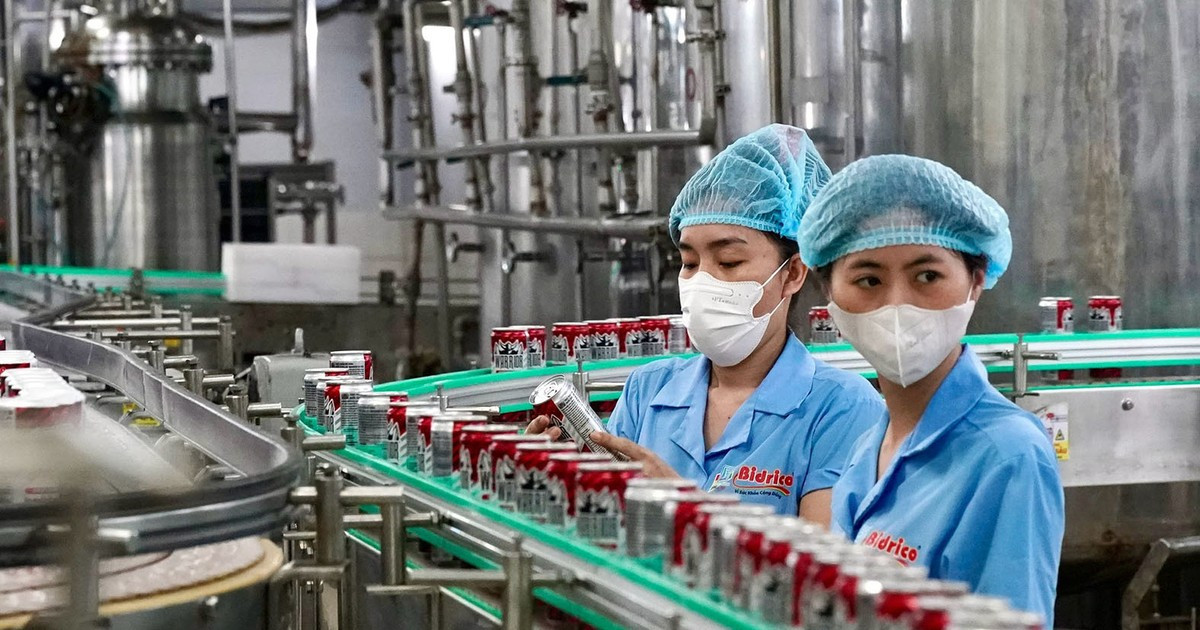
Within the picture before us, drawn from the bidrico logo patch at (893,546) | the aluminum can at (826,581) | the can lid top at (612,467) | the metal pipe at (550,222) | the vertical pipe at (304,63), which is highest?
the vertical pipe at (304,63)

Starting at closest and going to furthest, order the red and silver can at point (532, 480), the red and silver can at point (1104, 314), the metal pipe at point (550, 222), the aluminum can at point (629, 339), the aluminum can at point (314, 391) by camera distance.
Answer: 1. the red and silver can at point (532, 480)
2. the aluminum can at point (314, 391)
3. the aluminum can at point (629, 339)
4. the red and silver can at point (1104, 314)
5. the metal pipe at point (550, 222)

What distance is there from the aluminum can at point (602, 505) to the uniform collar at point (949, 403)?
0.32 m

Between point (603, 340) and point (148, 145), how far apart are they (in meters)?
4.57

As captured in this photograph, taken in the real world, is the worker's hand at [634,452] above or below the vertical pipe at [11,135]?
below

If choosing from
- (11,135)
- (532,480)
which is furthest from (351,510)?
(11,135)

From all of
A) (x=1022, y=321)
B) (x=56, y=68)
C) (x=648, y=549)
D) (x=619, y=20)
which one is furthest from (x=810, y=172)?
(x=56, y=68)

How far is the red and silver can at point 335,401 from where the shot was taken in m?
2.24

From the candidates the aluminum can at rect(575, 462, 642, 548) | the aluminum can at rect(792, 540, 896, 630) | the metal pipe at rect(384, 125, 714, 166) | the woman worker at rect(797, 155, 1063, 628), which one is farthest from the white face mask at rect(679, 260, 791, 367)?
the metal pipe at rect(384, 125, 714, 166)

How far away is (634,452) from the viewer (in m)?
1.86

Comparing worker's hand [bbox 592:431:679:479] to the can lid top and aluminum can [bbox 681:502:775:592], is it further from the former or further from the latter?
aluminum can [bbox 681:502:775:592]

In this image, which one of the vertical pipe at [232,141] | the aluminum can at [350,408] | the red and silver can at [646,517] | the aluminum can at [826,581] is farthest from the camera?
the vertical pipe at [232,141]

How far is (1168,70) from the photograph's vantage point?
3.98m

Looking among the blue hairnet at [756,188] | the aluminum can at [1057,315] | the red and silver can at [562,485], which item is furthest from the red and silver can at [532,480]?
the aluminum can at [1057,315]

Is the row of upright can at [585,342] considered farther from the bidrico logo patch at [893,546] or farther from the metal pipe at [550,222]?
the bidrico logo patch at [893,546]
